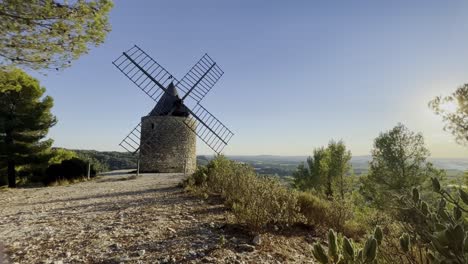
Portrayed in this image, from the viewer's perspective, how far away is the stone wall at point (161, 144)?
23578mm

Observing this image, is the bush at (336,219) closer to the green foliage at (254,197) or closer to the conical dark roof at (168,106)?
the green foliage at (254,197)

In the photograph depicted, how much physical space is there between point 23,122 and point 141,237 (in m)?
20.8

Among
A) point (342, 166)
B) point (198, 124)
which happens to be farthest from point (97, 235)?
point (342, 166)

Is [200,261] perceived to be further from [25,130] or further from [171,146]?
[25,130]

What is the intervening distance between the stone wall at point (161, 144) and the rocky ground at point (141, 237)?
1511 cm

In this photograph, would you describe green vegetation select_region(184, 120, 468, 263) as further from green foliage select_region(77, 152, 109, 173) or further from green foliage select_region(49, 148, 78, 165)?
green foliage select_region(49, 148, 78, 165)

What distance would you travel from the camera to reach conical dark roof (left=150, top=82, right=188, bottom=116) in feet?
80.2

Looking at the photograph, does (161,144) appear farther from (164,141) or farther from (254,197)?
(254,197)

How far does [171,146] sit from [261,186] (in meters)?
17.6

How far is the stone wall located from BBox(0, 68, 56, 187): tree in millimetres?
6786

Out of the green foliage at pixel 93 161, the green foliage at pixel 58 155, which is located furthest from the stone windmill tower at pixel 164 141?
the green foliage at pixel 58 155

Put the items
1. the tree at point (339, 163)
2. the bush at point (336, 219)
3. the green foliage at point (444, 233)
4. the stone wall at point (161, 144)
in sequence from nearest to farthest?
the green foliage at point (444, 233) → the bush at point (336, 219) → the stone wall at point (161, 144) → the tree at point (339, 163)

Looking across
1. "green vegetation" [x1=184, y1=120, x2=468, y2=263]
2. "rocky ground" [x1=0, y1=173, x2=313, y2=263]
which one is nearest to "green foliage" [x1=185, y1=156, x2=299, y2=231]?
"green vegetation" [x1=184, y1=120, x2=468, y2=263]

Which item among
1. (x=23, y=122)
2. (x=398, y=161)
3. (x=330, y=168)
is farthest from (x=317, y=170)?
(x=23, y=122)
